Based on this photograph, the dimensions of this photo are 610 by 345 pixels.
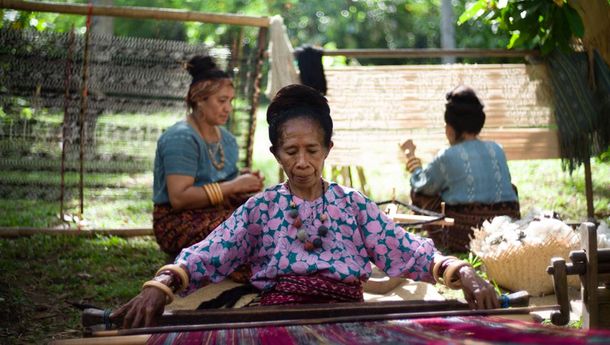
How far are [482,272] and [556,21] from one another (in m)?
1.80

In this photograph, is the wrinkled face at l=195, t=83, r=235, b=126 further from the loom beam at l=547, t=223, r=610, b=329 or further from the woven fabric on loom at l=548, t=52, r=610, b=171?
the loom beam at l=547, t=223, r=610, b=329

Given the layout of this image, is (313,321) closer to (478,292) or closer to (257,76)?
(478,292)

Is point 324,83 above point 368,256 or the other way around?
above

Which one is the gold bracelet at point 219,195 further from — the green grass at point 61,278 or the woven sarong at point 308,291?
the woven sarong at point 308,291

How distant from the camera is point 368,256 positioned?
Result: 329cm

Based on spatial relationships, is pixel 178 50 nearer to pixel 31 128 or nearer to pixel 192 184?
pixel 31 128

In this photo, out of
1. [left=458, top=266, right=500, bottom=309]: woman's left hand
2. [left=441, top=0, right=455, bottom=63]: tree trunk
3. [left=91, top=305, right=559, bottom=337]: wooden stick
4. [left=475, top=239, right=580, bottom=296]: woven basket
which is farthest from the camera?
[left=441, top=0, right=455, bottom=63]: tree trunk

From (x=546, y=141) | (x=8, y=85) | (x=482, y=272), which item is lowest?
(x=482, y=272)

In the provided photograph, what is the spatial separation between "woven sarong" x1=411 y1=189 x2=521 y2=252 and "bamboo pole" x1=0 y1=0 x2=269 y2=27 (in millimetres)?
2137

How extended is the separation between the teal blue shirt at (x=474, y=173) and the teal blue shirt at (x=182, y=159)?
5.58 ft

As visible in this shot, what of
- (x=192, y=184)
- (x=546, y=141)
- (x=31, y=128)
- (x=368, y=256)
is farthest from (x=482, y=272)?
(x=31, y=128)

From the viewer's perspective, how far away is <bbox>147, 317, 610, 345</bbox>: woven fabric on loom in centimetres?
220

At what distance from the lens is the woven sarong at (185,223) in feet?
17.6

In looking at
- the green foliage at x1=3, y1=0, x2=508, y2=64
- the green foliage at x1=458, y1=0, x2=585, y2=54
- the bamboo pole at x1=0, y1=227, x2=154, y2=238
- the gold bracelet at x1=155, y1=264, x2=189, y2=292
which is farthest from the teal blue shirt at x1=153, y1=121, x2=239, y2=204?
the green foliage at x1=3, y1=0, x2=508, y2=64
